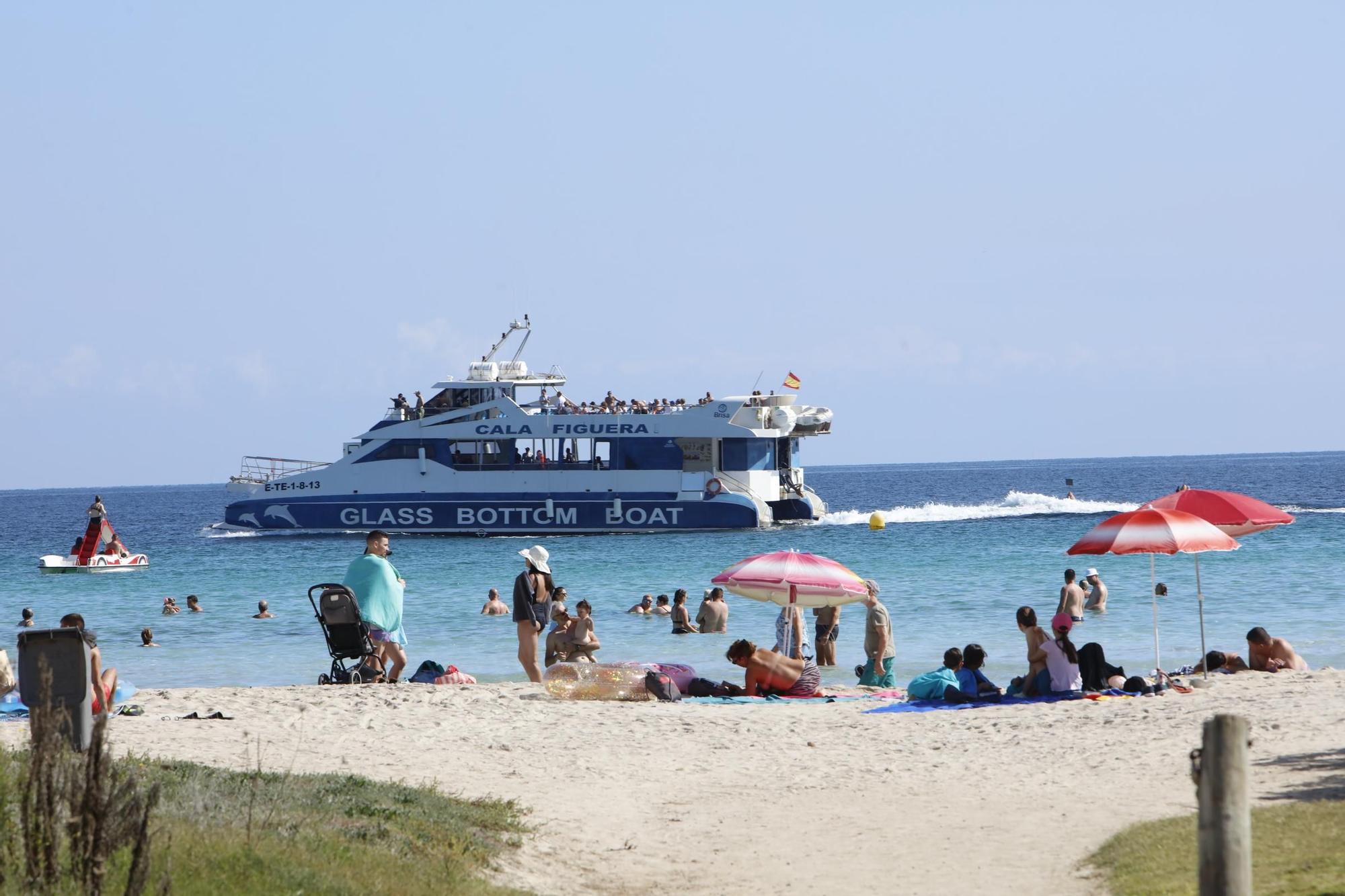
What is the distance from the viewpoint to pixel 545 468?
127 ft

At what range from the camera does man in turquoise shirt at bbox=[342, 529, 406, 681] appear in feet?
39.5

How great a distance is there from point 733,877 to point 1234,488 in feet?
274

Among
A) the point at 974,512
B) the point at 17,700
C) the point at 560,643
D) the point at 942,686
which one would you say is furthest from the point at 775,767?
the point at 974,512

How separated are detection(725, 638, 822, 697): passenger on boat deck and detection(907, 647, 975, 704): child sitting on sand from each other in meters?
0.82

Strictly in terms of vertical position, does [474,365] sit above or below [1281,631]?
above

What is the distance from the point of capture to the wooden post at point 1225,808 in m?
4.22

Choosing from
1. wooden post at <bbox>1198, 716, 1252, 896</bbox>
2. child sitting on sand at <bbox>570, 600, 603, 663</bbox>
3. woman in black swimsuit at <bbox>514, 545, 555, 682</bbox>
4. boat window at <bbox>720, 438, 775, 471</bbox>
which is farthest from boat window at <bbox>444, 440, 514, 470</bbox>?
wooden post at <bbox>1198, 716, 1252, 896</bbox>

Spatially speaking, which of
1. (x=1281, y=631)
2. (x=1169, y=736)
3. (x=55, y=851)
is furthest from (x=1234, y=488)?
(x=55, y=851)

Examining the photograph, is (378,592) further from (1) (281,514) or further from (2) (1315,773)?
(1) (281,514)

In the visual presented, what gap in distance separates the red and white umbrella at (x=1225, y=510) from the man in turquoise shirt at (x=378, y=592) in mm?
6086

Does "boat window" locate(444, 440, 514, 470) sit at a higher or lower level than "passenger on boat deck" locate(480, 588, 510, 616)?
higher

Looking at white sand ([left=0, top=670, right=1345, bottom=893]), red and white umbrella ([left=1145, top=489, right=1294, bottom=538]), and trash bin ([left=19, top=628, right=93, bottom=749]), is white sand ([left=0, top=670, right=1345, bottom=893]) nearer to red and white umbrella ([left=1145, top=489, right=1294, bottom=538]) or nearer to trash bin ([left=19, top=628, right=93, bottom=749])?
red and white umbrella ([left=1145, top=489, right=1294, bottom=538])

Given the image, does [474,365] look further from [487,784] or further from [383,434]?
[487,784]

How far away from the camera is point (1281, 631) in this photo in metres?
17.8
